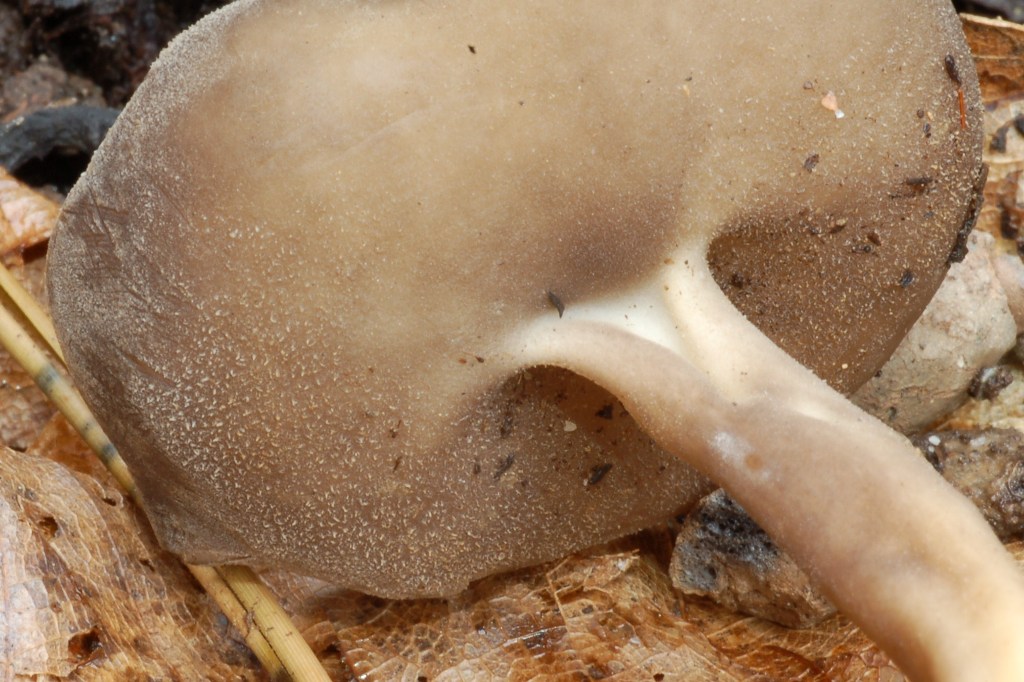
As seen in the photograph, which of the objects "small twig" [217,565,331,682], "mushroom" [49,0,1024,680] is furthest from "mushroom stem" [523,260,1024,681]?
"small twig" [217,565,331,682]

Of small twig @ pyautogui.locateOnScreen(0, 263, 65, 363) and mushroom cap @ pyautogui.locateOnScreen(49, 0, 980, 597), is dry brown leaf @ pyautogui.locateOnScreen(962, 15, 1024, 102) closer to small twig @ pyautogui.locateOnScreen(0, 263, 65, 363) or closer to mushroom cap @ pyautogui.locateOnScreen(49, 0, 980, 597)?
mushroom cap @ pyautogui.locateOnScreen(49, 0, 980, 597)

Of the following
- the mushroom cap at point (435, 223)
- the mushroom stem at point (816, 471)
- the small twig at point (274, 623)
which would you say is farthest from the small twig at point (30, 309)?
the mushroom stem at point (816, 471)

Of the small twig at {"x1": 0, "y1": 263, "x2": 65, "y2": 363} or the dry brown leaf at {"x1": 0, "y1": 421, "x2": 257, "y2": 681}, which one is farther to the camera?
the small twig at {"x1": 0, "y1": 263, "x2": 65, "y2": 363}

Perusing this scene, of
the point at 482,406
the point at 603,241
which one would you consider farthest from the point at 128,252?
the point at 603,241

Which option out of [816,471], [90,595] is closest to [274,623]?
[90,595]

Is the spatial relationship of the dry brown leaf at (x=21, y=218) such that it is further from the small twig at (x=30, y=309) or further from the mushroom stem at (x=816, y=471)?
the mushroom stem at (x=816, y=471)
